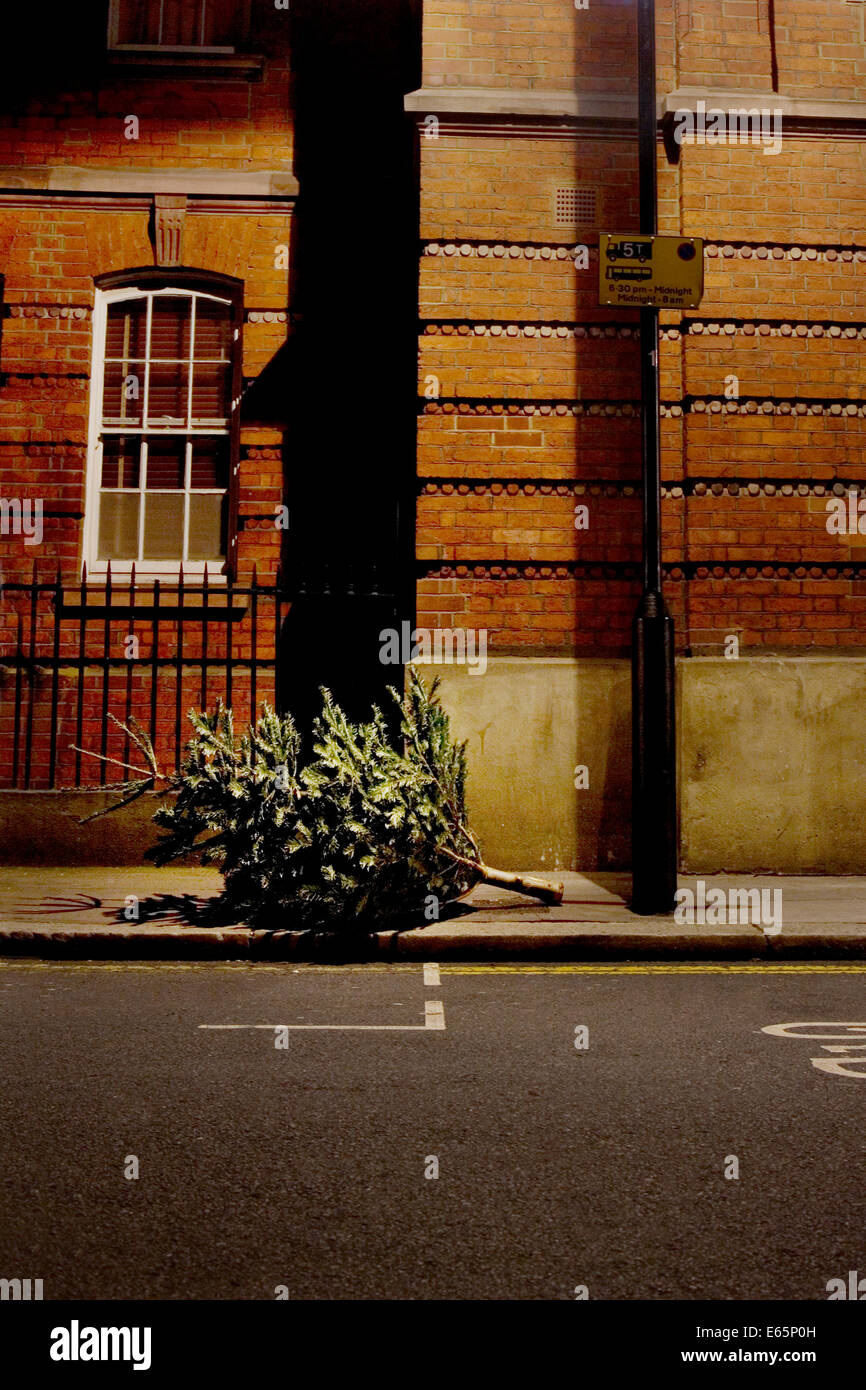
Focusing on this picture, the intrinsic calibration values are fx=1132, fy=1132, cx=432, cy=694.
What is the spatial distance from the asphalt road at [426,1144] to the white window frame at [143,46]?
25.4ft

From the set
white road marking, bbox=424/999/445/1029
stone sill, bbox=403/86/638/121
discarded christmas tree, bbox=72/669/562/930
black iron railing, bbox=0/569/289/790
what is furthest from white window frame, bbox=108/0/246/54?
white road marking, bbox=424/999/445/1029

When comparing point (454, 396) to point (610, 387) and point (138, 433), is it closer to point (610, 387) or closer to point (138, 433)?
point (610, 387)

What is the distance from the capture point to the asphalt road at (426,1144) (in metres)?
2.51

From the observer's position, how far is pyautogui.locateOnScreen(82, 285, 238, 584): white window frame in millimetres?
9180

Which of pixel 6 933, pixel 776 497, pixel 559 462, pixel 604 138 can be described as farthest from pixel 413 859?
pixel 604 138

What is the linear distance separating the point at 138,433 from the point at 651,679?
4.93 m

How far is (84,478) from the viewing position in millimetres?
9141

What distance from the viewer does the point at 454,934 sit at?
623 centimetres

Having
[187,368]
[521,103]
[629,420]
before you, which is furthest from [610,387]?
[187,368]

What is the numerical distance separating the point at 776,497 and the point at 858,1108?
5704 mm

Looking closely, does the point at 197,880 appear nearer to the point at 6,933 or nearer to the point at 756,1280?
the point at 6,933

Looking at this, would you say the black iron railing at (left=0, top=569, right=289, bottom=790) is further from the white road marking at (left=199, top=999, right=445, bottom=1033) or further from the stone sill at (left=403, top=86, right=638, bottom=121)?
the white road marking at (left=199, top=999, right=445, bottom=1033)

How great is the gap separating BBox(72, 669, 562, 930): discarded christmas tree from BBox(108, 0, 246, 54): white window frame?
19.7 ft

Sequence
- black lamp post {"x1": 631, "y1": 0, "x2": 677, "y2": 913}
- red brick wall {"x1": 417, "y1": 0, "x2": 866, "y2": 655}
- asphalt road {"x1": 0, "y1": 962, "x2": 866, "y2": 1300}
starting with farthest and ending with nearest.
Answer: red brick wall {"x1": 417, "y1": 0, "x2": 866, "y2": 655}
black lamp post {"x1": 631, "y1": 0, "x2": 677, "y2": 913}
asphalt road {"x1": 0, "y1": 962, "x2": 866, "y2": 1300}
